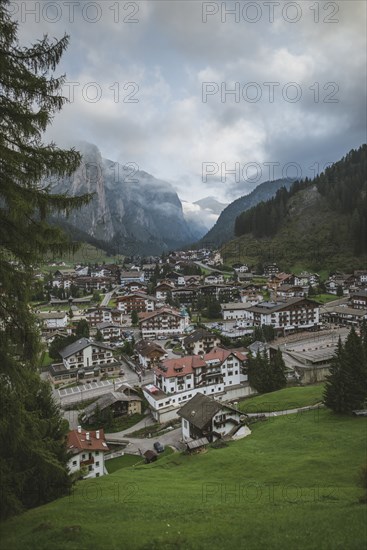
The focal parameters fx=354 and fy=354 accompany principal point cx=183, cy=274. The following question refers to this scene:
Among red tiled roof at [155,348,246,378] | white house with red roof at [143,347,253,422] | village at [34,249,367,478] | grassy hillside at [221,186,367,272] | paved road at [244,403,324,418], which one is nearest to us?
village at [34,249,367,478]

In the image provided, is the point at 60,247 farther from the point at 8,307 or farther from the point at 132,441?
the point at 132,441

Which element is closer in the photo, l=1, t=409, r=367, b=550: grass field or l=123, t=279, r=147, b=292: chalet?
l=1, t=409, r=367, b=550: grass field

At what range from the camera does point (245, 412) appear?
3912cm

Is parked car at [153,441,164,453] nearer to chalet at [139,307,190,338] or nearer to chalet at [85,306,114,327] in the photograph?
chalet at [139,307,190,338]

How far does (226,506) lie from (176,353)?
51.0m

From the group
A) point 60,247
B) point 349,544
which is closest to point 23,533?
point 60,247

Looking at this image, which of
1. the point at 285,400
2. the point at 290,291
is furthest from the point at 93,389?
the point at 290,291

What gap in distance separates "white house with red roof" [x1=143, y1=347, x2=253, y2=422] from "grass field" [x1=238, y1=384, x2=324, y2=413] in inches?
270

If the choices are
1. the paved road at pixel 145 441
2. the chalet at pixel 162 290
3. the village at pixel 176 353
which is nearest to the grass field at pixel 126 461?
the village at pixel 176 353

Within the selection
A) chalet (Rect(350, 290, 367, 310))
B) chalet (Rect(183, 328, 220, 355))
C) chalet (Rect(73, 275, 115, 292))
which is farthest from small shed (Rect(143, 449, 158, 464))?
chalet (Rect(73, 275, 115, 292))

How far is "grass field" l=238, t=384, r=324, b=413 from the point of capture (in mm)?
38344

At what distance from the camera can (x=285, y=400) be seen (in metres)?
40.1

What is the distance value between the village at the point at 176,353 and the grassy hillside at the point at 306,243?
1230 centimetres

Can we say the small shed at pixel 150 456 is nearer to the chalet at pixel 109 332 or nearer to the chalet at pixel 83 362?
the chalet at pixel 83 362
